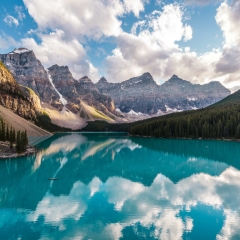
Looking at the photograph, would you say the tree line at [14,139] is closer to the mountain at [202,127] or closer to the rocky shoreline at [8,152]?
the rocky shoreline at [8,152]

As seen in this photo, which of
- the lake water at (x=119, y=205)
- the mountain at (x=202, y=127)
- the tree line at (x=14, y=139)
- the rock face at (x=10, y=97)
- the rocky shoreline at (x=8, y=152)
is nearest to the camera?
the lake water at (x=119, y=205)

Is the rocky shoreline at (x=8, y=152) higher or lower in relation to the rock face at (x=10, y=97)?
lower

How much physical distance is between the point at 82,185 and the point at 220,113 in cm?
12653

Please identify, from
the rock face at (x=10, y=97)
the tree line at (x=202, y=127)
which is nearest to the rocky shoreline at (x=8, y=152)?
the tree line at (x=202, y=127)

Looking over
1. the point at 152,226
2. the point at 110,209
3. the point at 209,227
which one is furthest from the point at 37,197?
the point at 209,227

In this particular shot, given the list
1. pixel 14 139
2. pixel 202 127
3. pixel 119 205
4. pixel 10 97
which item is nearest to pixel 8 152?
pixel 14 139

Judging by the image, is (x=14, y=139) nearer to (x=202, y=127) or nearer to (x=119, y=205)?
(x=119, y=205)

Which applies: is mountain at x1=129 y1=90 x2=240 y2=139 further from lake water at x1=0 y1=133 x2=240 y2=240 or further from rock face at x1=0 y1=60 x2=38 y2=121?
rock face at x1=0 y1=60 x2=38 y2=121

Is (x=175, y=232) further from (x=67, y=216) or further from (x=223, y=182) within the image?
(x=223, y=182)

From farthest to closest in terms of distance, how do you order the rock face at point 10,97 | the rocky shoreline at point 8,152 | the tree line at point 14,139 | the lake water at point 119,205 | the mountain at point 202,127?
the rock face at point 10,97 < the mountain at point 202,127 < the tree line at point 14,139 < the rocky shoreline at point 8,152 < the lake water at point 119,205

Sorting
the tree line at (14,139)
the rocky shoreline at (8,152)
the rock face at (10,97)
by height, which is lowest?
the rocky shoreline at (8,152)

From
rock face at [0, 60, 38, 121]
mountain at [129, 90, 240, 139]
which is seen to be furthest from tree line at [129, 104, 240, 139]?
rock face at [0, 60, 38, 121]

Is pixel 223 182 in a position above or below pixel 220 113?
below

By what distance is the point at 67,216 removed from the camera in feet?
64.6
